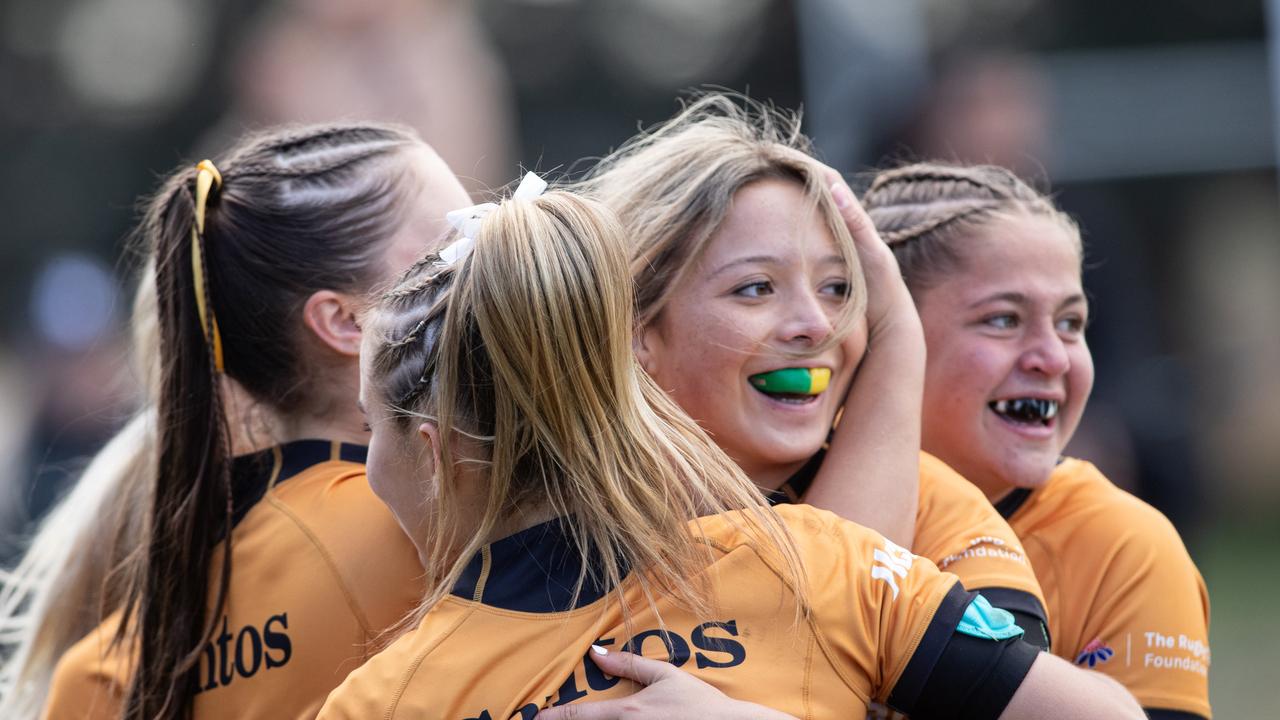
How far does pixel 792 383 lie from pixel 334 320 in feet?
2.82

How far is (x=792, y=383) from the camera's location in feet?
7.49

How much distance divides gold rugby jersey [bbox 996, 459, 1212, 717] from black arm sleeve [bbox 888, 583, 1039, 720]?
64 centimetres

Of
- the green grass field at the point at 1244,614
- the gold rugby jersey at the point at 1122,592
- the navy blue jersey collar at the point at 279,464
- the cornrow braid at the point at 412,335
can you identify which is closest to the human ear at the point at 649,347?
the cornrow braid at the point at 412,335

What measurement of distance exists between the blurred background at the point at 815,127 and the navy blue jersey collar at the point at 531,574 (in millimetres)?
1669

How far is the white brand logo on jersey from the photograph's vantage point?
71.7 inches

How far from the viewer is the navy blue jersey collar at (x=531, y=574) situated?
1.85 m

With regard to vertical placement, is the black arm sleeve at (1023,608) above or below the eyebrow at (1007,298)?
below

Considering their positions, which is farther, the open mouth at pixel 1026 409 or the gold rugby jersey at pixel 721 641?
the open mouth at pixel 1026 409

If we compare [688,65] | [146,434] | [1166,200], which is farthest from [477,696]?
[688,65]

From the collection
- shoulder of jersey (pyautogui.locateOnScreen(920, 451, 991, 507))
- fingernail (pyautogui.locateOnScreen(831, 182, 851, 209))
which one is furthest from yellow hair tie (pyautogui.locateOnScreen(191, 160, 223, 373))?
shoulder of jersey (pyautogui.locateOnScreen(920, 451, 991, 507))

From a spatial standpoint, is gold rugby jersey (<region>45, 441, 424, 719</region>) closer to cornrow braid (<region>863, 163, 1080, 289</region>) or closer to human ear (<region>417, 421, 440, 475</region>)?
human ear (<region>417, 421, 440, 475</region>)

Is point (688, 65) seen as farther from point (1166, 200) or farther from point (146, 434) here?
point (146, 434)

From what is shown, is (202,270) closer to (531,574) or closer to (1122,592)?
(531,574)

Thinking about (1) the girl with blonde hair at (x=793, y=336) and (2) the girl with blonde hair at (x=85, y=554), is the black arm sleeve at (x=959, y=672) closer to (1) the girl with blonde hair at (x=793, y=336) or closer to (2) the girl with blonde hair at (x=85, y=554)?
(1) the girl with blonde hair at (x=793, y=336)
